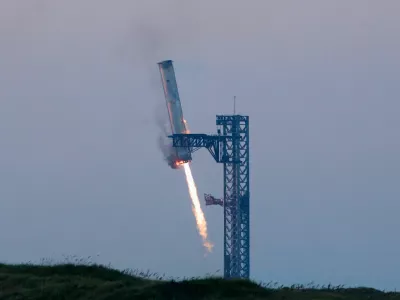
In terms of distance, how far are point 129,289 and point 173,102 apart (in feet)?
130

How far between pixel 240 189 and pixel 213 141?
3.22 metres

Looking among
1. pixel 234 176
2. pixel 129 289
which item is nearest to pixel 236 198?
pixel 234 176

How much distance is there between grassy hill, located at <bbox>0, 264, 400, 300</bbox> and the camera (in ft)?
70.4

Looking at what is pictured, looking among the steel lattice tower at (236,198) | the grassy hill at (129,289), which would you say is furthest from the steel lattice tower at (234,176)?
the grassy hill at (129,289)

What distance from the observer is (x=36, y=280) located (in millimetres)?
24297

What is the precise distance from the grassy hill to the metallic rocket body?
36.1 metres

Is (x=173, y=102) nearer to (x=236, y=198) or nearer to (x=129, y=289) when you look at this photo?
(x=236, y=198)

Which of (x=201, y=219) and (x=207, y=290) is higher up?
(x=207, y=290)

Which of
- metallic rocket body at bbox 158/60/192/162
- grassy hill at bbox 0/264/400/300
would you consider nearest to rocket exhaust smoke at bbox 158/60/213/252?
metallic rocket body at bbox 158/60/192/162

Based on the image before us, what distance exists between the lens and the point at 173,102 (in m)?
61.2

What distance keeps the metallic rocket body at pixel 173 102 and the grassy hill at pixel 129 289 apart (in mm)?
36076

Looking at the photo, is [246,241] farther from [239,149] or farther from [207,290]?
[207,290]

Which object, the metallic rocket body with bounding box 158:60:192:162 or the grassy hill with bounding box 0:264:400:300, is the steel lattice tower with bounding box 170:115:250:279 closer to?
the metallic rocket body with bounding box 158:60:192:162

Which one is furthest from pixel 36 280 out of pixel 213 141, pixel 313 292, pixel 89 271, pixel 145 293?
pixel 213 141
